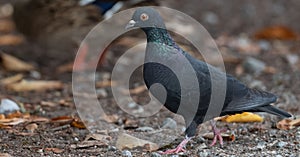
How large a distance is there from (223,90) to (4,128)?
5.79ft

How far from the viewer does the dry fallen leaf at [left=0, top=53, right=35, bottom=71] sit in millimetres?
7590

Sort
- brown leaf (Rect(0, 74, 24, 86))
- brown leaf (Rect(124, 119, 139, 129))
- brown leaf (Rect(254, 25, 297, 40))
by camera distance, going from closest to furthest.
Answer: brown leaf (Rect(124, 119, 139, 129)) → brown leaf (Rect(0, 74, 24, 86)) → brown leaf (Rect(254, 25, 297, 40))

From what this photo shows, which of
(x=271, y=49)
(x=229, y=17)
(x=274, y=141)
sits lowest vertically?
(x=274, y=141)

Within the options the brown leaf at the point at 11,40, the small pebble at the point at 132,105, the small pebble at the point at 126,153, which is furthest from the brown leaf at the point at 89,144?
the brown leaf at the point at 11,40

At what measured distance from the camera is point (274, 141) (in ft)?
16.0

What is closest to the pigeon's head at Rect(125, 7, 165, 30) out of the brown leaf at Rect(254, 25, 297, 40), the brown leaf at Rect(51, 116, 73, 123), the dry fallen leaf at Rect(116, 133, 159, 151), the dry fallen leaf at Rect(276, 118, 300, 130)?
the dry fallen leaf at Rect(116, 133, 159, 151)

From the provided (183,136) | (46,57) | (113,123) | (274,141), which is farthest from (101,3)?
(274,141)

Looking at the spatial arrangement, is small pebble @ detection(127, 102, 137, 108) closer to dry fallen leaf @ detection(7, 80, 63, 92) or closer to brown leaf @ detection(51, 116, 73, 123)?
brown leaf @ detection(51, 116, 73, 123)

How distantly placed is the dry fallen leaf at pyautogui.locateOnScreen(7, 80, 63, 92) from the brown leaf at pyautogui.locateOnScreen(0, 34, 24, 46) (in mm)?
1795

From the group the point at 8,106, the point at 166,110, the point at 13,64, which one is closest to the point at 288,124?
the point at 166,110

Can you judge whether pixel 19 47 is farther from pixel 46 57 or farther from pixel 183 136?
pixel 183 136

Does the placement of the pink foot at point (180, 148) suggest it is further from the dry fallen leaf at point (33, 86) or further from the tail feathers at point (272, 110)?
the dry fallen leaf at point (33, 86)

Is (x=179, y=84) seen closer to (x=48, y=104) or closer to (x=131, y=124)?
(x=131, y=124)

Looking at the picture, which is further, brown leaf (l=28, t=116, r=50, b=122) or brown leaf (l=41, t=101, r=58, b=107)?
brown leaf (l=41, t=101, r=58, b=107)
